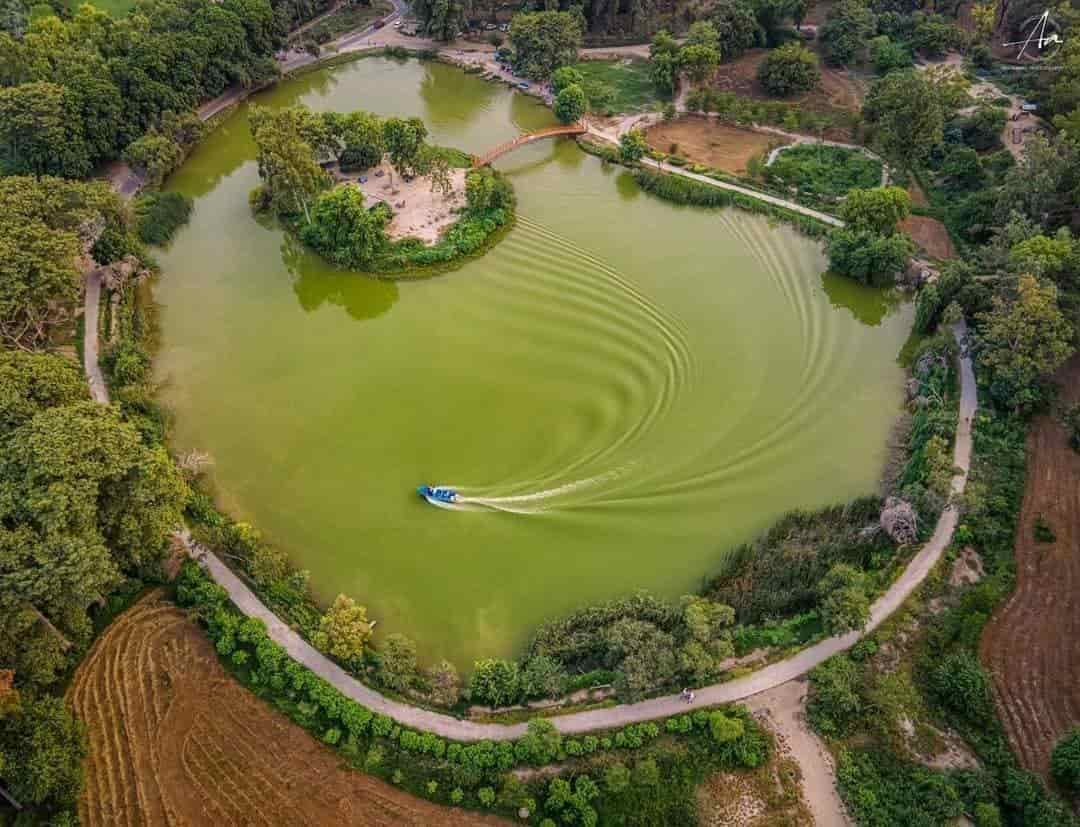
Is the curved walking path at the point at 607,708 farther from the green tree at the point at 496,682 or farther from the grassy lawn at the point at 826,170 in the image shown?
the grassy lawn at the point at 826,170

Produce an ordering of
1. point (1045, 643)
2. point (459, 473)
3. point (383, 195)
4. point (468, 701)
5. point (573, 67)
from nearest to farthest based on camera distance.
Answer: point (468, 701) < point (1045, 643) < point (459, 473) < point (383, 195) < point (573, 67)

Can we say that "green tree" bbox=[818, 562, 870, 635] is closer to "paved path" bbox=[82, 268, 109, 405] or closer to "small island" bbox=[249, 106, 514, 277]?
"small island" bbox=[249, 106, 514, 277]

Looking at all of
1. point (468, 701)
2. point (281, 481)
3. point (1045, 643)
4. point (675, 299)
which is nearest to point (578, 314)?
point (675, 299)

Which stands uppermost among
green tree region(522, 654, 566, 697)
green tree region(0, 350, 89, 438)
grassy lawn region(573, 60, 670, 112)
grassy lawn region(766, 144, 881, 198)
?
→ grassy lawn region(573, 60, 670, 112)

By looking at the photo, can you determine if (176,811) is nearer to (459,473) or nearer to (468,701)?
(468,701)

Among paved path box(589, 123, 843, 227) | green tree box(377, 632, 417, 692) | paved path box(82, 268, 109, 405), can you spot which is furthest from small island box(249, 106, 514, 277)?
green tree box(377, 632, 417, 692)

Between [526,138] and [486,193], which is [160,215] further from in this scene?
[526,138]
